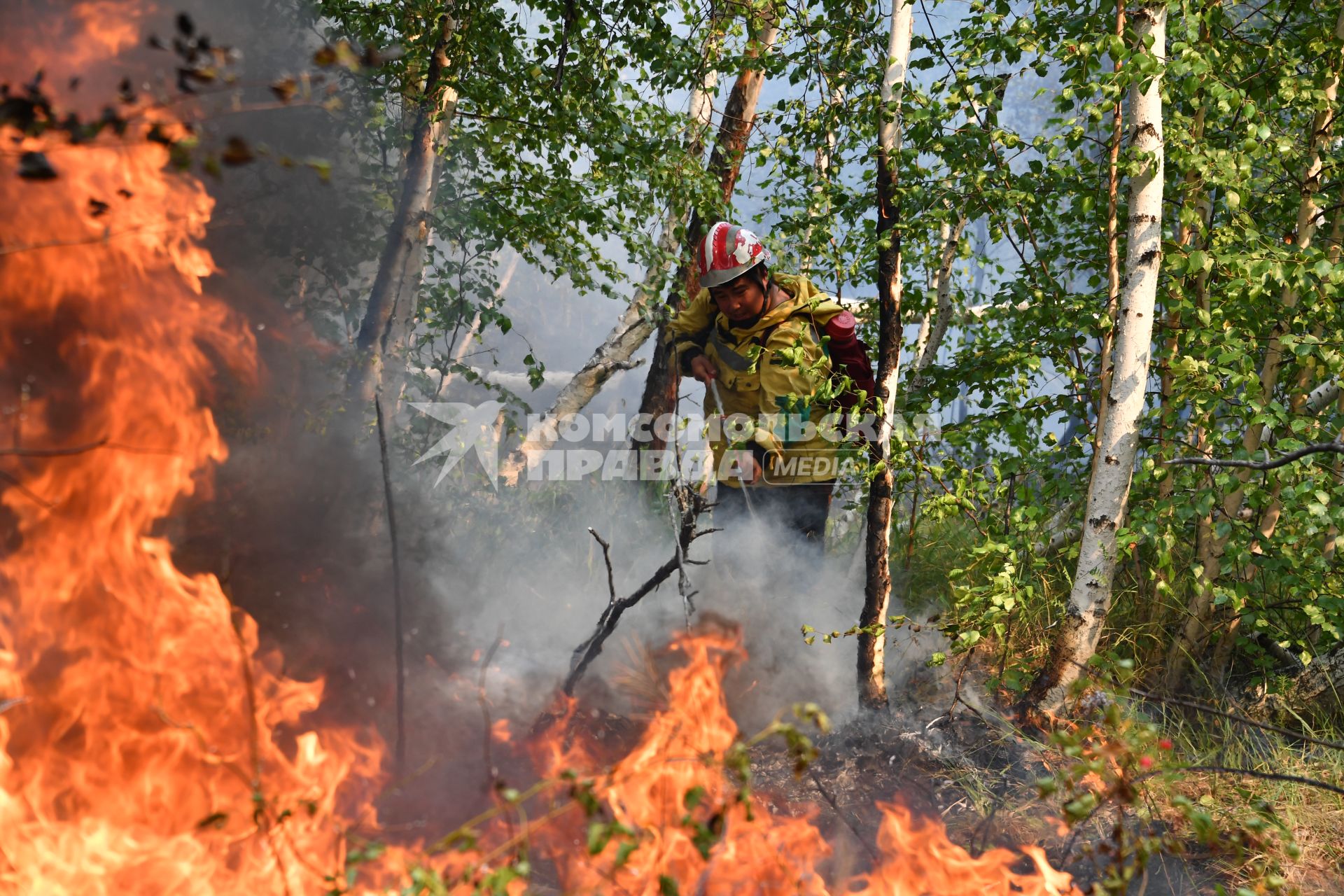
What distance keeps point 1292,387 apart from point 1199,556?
111 cm

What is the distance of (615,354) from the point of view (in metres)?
7.23

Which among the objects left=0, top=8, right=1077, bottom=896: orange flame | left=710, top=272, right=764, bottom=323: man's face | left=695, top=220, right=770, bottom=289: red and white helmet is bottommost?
left=0, top=8, right=1077, bottom=896: orange flame

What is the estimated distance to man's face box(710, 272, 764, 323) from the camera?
533 cm

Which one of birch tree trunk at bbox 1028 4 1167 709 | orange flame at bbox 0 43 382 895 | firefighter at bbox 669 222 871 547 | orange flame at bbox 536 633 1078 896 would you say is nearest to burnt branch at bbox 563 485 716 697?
orange flame at bbox 536 633 1078 896

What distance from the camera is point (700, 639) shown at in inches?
196

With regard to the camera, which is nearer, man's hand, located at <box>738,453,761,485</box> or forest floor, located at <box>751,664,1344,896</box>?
forest floor, located at <box>751,664,1344,896</box>

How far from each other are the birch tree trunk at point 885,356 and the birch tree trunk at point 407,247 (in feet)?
9.30

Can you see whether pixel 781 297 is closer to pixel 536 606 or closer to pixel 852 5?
pixel 852 5

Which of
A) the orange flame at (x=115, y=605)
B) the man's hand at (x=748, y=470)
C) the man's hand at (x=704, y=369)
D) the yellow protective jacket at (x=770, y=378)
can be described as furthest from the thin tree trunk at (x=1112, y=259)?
the orange flame at (x=115, y=605)

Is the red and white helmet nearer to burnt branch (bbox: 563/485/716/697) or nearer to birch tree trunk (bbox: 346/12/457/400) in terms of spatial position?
burnt branch (bbox: 563/485/716/697)

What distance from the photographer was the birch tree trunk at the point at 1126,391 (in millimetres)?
4168

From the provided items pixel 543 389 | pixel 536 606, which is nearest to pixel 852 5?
pixel 536 606

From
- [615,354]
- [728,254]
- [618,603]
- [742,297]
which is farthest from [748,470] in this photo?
[615,354]

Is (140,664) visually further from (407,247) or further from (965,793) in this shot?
(965,793)
